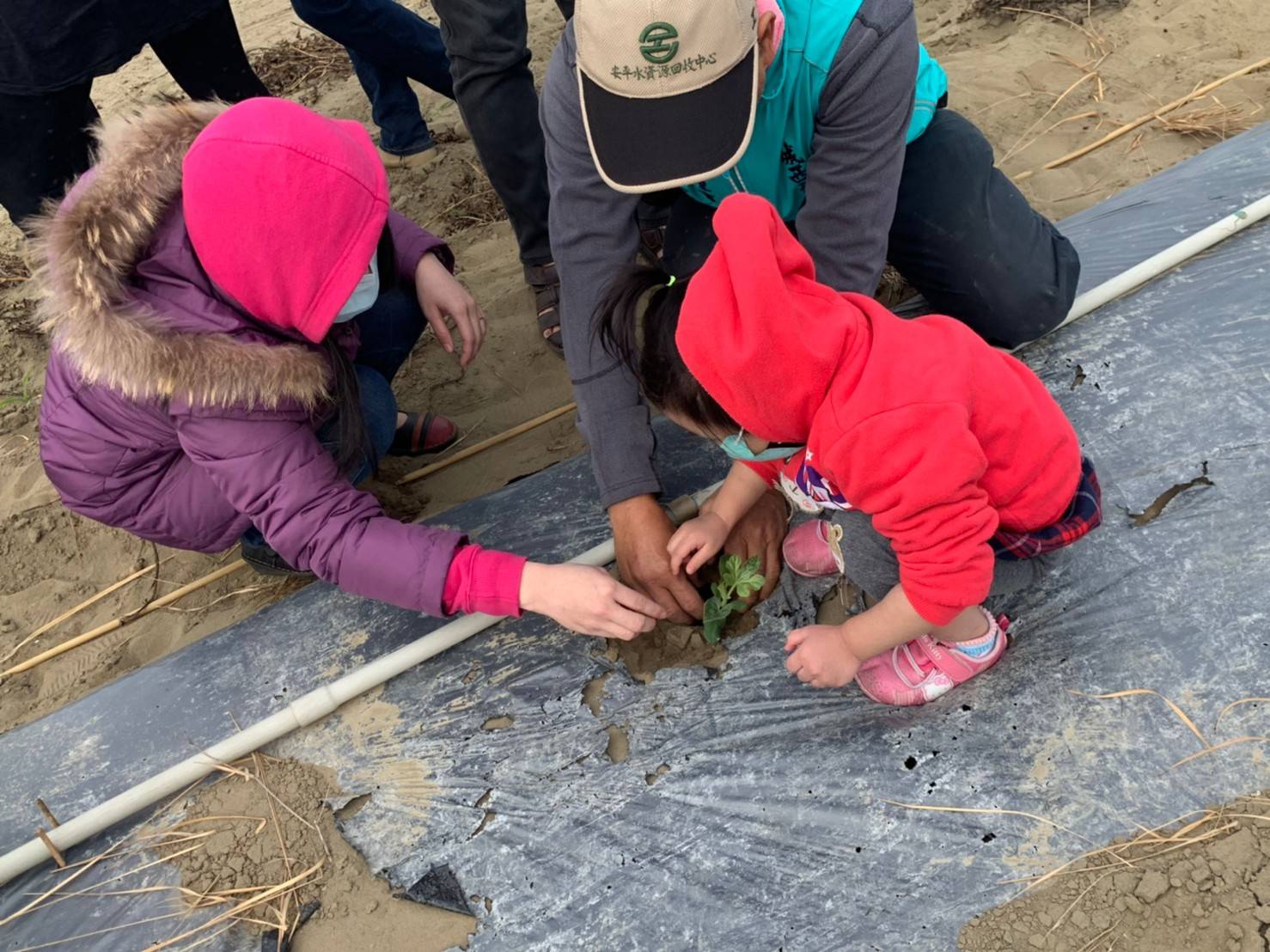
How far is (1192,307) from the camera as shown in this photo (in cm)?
211

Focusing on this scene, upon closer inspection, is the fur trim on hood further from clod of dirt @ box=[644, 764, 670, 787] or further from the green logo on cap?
clod of dirt @ box=[644, 764, 670, 787]

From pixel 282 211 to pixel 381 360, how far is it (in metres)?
0.84

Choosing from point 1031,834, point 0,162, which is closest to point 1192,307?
point 1031,834

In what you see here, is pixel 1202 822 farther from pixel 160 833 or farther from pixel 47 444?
pixel 47 444

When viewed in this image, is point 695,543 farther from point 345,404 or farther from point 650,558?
point 345,404

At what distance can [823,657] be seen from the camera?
155cm

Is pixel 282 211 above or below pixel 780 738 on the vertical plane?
above

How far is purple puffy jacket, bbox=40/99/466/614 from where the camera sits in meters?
1.57

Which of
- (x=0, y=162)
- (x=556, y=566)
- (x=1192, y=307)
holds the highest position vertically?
(x=0, y=162)

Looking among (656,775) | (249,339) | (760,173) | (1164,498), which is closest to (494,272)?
(760,173)

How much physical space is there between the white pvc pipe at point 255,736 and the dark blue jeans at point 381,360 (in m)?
0.44

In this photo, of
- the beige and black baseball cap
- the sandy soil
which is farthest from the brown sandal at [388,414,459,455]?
the beige and black baseball cap

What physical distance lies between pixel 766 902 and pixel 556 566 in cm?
64

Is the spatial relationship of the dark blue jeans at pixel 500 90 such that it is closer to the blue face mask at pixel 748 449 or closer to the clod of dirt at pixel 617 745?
the blue face mask at pixel 748 449
